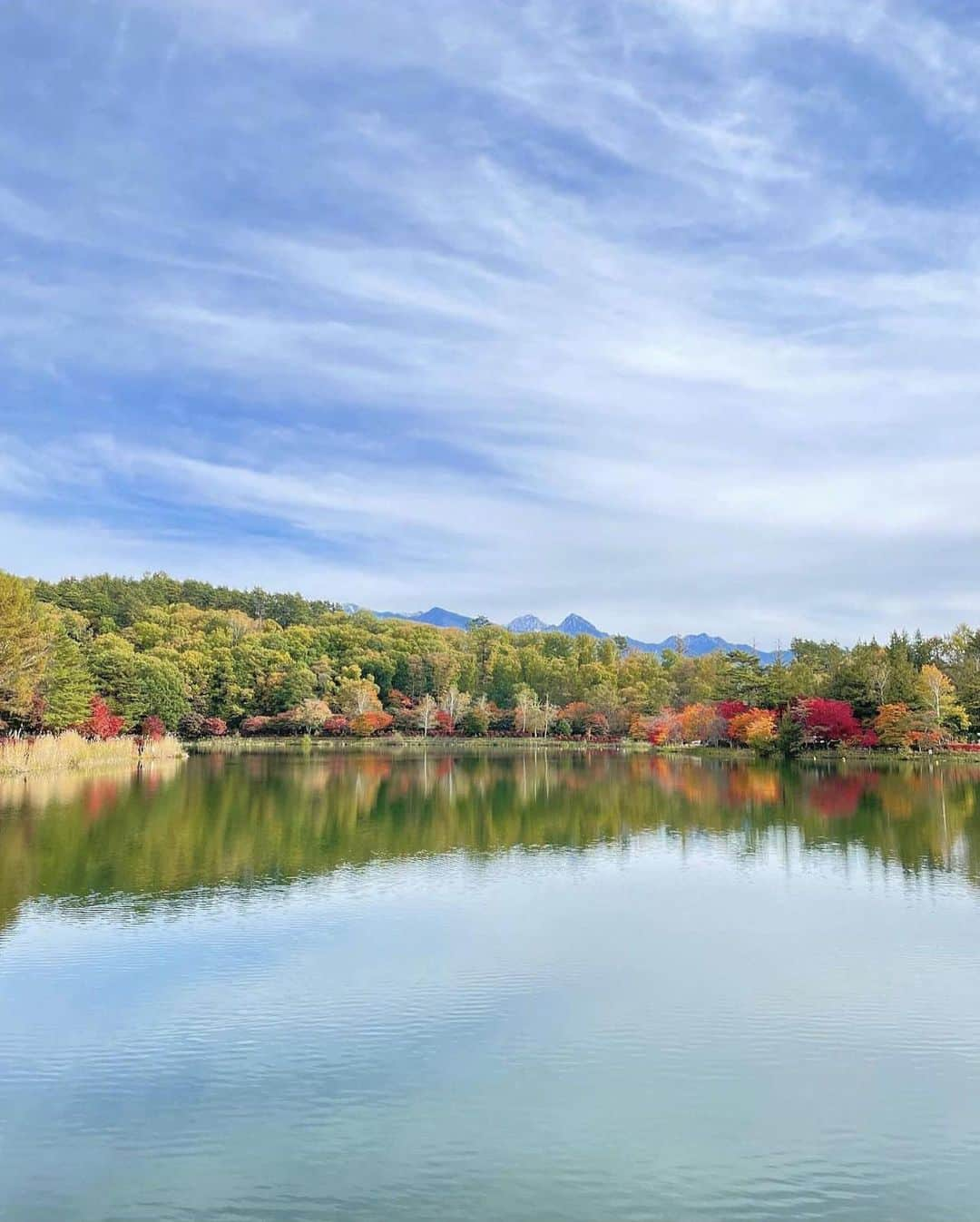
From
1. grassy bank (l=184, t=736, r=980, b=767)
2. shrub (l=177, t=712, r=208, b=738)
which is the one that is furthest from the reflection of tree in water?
shrub (l=177, t=712, r=208, b=738)

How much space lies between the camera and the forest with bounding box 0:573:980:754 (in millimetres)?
36812

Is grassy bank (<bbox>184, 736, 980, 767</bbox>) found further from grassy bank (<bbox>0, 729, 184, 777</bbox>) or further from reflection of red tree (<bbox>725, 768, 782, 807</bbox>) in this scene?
grassy bank (<bbox>0, 729, 184, 777</bbox>)

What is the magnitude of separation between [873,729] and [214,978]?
35519 mm

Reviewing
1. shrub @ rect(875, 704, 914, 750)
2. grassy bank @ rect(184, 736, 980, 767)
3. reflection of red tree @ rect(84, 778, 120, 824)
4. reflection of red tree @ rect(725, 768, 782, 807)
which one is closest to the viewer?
reflection of red tree @ rect(84, 778, 120, 824)

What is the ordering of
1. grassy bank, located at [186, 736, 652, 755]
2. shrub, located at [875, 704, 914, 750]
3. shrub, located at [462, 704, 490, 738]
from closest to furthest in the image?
1. shrub, located at [875, 704, 914, 750]
2. grassy bank, located at [186, 736, 652, 755]
3. shrub, located at [462, 704, 490, 738]

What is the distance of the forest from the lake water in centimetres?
1949

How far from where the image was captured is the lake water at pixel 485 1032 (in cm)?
506

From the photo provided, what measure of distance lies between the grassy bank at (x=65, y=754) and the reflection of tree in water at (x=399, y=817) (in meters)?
1.39

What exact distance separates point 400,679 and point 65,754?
42073 mm

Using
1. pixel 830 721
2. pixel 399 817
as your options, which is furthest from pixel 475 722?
pixel 399 817

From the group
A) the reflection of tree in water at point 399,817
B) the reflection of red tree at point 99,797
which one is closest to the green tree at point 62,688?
the reflection of tree in water at point 399,817

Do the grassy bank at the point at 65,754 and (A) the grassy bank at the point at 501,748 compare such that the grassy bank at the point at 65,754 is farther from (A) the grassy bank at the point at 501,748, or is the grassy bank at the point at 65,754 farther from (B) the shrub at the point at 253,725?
(B) the shrub at the point at 253,725

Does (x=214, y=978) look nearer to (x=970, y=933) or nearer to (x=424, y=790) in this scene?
(x=970, y=933)

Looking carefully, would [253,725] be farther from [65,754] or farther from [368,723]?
[65,754]
